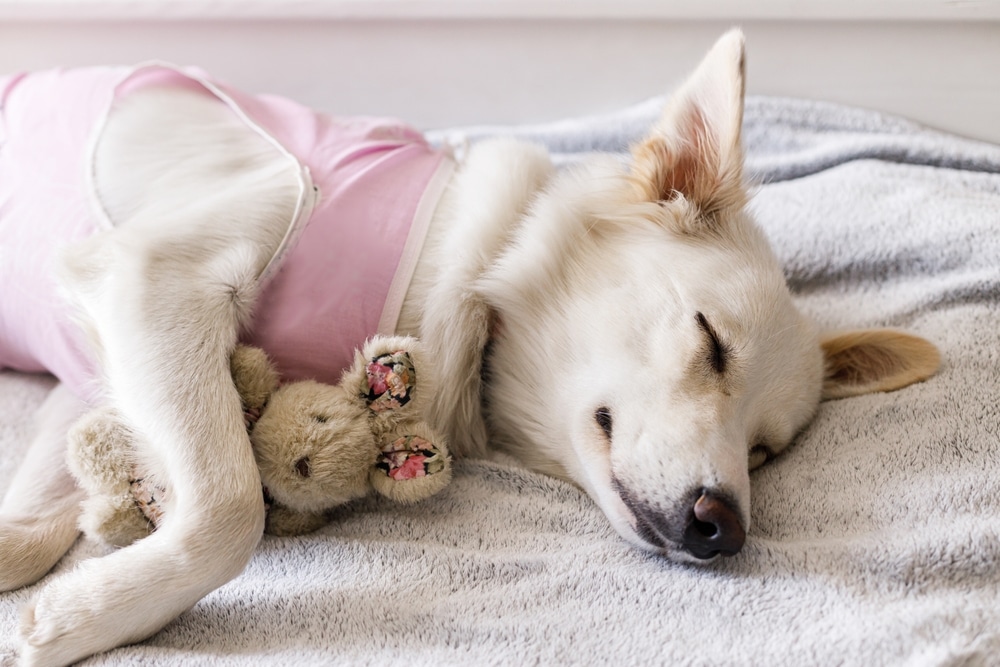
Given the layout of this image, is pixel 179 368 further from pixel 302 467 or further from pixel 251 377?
pixel 302 467

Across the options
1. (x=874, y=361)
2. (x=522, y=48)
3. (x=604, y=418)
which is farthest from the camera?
(x=522, y=48)

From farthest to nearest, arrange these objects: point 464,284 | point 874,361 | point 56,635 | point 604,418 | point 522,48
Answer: point 522,48, point 874,361, point 464,284, point 604,418, point 56,635

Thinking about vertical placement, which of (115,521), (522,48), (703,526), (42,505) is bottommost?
(42,505)

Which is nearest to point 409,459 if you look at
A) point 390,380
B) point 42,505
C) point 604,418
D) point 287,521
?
point 390,380

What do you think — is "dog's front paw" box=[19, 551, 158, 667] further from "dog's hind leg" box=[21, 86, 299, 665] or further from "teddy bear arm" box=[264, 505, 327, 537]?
"teddy bear arm" box=[264, 505, 327, 537]

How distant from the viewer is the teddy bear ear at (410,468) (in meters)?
1.42

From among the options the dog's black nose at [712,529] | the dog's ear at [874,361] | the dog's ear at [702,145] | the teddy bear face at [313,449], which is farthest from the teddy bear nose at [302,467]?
the dog's ear at [874,361]

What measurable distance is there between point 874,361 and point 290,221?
130cm

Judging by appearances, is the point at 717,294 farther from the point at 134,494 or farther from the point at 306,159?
the point at 134,494

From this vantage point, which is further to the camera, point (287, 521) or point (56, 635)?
point (287, 521)

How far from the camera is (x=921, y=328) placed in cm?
190

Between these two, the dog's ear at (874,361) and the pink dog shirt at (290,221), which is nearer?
the pink dog shirt at (290,221)

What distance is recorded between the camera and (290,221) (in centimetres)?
158

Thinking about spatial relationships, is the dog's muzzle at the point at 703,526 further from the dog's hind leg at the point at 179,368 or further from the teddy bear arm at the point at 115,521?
the teddy bear arm at the point at 115,521
